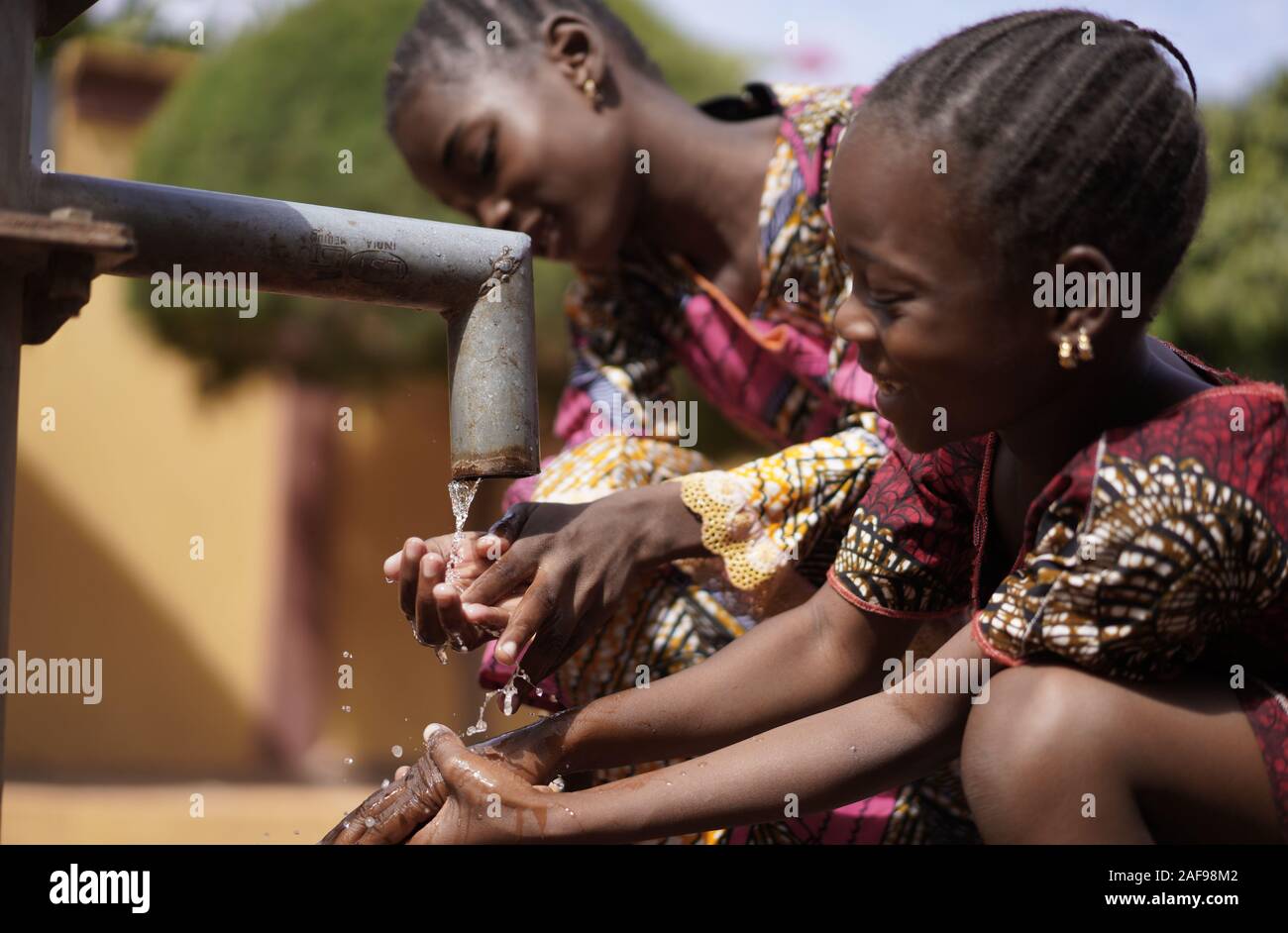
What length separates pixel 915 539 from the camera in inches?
74.5

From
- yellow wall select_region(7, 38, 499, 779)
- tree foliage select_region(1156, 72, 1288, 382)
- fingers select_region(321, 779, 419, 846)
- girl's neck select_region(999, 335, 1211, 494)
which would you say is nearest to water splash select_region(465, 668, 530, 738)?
fingers select_region(321, 779, 419, 846)

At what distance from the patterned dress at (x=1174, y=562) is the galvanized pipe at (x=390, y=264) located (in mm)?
599

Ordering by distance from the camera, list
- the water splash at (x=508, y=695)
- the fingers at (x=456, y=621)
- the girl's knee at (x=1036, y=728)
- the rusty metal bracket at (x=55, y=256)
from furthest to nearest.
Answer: the water splash at (x=508, y=695)
the fingers at (x=456, y=621)
the girl's knee at (x=1036, y=728)
the rusty metal bracket at (x=55, y=256)

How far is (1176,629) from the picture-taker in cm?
146

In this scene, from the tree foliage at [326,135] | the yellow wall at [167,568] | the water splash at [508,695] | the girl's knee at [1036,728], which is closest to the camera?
the girl's knee at [1036,728]

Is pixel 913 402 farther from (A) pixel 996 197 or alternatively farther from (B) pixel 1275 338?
(B) pixel 1275 338

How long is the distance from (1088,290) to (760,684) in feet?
2.27

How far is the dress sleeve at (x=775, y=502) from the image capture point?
2.18 meters

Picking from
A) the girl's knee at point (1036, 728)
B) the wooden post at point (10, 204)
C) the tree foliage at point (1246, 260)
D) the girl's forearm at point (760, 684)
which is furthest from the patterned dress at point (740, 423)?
the tree foliage at point (1246, 260)

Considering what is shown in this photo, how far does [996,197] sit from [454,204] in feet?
4.63

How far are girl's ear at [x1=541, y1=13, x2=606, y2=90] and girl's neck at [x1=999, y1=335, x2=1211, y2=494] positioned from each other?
130 cm

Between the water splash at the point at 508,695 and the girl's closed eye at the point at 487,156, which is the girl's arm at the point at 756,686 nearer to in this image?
the water splash at the point at 508,695
